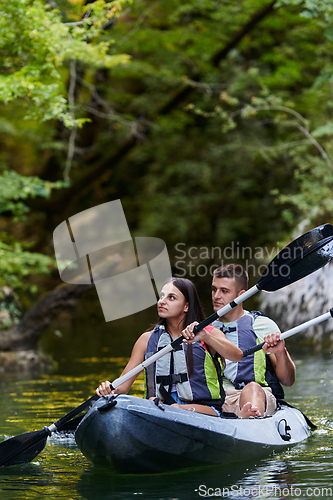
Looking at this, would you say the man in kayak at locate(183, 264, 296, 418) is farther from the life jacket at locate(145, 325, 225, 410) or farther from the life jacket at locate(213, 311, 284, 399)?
the life jacket at locate(145, 325, 225, 410)

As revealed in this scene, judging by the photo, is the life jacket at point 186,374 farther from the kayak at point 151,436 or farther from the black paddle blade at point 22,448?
the black paddle blade at point 22,448

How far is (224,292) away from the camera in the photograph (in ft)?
14.0

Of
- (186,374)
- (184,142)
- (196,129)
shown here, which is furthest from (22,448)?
(196,129)

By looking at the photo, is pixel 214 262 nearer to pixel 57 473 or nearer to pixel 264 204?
pixel 264 204

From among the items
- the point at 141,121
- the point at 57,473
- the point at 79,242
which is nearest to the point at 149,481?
the point at 57,473

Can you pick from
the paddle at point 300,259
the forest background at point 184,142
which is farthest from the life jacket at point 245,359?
the forest background at point 184,142

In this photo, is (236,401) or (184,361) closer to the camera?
(184,361)

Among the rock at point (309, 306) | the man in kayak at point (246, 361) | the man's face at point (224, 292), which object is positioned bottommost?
the rock at point (309, 306)

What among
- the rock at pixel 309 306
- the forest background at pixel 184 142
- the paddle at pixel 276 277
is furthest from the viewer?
the forest background at pixel 184 142

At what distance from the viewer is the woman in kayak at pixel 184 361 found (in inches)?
148

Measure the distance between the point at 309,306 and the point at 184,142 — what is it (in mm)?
7656

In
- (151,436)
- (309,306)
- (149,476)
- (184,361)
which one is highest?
(184,361)

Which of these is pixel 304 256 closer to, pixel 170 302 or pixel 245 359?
pixel 245 359

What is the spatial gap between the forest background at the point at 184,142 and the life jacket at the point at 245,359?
514 centimetres
